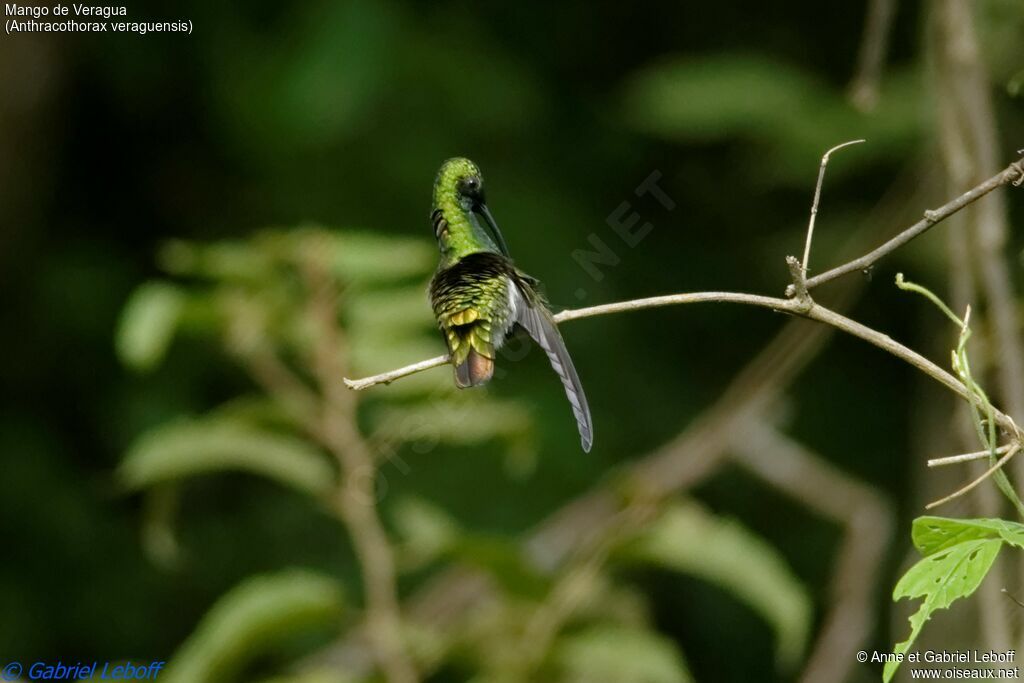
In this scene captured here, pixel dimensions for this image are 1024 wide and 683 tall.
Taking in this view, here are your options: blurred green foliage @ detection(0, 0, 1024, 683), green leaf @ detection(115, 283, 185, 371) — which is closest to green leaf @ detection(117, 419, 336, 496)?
green leaf @ detection(115, 283, 185, 371)

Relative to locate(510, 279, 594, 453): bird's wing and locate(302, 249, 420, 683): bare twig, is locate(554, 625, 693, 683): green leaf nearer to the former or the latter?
locate(302, 249, 420, 683): bare twig

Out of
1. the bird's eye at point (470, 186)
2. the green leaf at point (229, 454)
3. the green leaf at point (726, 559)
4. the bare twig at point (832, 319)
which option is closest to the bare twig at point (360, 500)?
the green leaf at point (229, 454)

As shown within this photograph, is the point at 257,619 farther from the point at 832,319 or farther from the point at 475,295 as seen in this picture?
the point at 832,319

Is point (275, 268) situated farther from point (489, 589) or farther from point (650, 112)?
point (650, 112)

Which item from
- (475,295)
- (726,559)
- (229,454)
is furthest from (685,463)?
(475,295)

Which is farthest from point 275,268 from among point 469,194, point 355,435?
point 469,194

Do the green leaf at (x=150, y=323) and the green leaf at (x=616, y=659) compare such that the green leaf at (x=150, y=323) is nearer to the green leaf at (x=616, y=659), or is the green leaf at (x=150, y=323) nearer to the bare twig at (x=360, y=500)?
the bare twig at (x=360, y=500)
